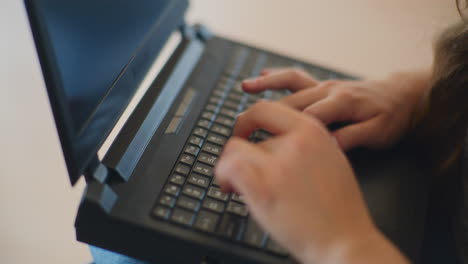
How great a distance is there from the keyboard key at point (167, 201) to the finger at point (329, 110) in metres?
0.18

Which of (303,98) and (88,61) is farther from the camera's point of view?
(303,98)

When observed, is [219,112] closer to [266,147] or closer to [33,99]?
[266,147]

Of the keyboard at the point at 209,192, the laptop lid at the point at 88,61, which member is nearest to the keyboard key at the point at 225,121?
the keyboard at the point at 209,192

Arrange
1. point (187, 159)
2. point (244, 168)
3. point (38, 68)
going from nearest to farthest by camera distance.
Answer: point (244, 168), point (187, 159), point (38, 68)

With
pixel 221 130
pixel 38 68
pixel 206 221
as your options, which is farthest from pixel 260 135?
pixel 38 68

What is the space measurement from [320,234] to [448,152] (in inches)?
12.0

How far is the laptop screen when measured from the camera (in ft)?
1.18

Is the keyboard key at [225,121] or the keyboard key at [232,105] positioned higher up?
the keyboard key at [232,105]

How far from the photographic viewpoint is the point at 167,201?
42 cm

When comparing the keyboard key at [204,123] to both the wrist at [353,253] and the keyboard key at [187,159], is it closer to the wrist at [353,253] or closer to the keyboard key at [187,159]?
the keyboard key at [187,159]

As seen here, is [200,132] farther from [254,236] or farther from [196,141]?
[254,236]

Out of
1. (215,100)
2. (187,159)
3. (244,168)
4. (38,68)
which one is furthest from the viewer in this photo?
(38,68)

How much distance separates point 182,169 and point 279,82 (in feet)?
0.64

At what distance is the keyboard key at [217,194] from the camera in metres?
0.43
